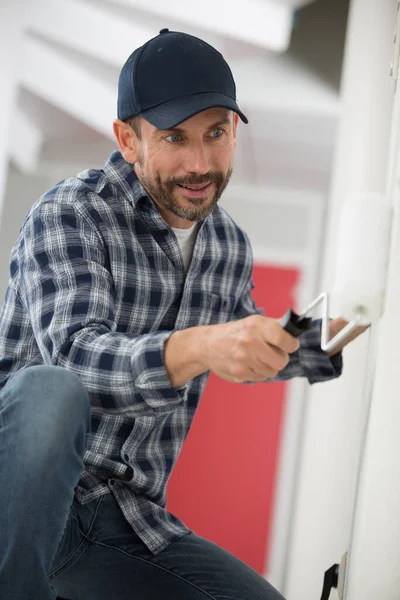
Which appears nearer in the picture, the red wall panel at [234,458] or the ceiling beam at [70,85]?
the ceiling beam at [70,85]

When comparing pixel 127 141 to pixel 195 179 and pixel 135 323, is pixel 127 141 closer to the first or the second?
pixel 195 179

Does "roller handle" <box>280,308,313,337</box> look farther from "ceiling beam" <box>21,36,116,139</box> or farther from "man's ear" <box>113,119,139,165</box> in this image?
"ceiling beam" <box>21,36,116,139</box>

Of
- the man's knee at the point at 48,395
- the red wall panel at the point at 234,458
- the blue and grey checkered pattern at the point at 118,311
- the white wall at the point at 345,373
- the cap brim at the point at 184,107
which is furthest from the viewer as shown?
the red wall panel at the point at 234,458

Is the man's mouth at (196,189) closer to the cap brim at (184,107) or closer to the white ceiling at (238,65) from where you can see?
the cap brim at (184,107)

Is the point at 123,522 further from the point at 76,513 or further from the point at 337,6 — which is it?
the point at 337,6

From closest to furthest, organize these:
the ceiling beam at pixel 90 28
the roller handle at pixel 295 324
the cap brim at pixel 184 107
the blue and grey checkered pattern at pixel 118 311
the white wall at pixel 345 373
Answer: the roller handle at pixel 295 324
the blue and grey checkered pattern at pixel 118 311
the cap brim at pixel 184 107
the white wall at pixel 345 373
the ceiling beam at pixel 90 28

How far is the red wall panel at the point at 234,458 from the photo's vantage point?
5312 millimetres

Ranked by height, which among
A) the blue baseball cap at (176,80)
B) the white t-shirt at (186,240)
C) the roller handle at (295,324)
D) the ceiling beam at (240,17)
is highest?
the ceiling beam at (240,17)

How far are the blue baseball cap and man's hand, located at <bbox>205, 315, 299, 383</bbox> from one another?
548 mm

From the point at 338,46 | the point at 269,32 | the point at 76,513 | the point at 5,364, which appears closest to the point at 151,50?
the point at 5,364

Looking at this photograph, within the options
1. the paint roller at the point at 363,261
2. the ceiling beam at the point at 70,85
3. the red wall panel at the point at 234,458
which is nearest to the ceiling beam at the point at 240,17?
the ceiling beam at the point at 70,85

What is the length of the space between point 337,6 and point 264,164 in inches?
40.5

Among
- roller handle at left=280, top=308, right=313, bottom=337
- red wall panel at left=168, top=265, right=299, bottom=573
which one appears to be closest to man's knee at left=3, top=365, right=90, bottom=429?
roller handle at left=280, top=308, right=313, bottom=337

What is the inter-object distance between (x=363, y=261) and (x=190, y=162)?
1.83 ft
